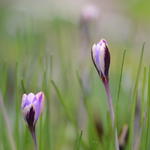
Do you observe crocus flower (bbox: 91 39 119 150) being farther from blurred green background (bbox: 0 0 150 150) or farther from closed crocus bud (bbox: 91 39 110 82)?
blurred green background (bbox: 0 0 150 150)

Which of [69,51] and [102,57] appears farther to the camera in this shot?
[69,51]

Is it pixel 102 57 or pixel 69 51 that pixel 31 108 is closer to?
pixel 102 57

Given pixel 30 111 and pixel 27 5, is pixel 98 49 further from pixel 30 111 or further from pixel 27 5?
pixel 27 5

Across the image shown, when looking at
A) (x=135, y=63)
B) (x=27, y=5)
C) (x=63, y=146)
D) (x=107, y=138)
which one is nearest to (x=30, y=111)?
(x=107, y=138)

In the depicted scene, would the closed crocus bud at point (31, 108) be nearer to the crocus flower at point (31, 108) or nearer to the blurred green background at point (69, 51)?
the crocus flower at point (31, 108)

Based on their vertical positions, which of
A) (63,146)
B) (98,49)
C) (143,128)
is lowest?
(63,146)

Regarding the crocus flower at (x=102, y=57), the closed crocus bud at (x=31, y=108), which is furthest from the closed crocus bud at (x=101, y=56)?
the closed crocus bud at (x=31, y=108)

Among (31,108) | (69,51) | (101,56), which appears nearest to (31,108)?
(31,108)
